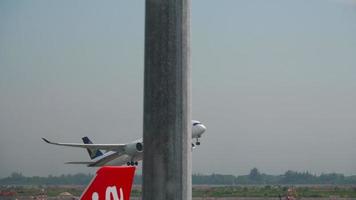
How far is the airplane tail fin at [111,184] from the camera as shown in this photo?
1263cm

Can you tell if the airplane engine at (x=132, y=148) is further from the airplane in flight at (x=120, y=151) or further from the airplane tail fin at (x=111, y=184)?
the airplane tail fin at (x=111, y=184)

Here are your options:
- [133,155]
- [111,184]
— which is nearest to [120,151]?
[133,155]

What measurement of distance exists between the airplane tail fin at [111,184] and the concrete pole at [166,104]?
7266 mm

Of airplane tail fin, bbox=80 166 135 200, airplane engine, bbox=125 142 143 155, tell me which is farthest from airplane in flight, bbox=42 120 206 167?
airplane tail fin, bbox=80 166 135 200

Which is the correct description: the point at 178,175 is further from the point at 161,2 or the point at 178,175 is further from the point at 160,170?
the point at 161,2

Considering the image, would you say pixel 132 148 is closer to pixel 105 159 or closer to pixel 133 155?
pixel 133 155

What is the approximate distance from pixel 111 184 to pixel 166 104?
7476mm

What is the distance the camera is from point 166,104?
214 inches

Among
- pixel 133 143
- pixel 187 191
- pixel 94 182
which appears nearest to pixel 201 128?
pixel 133 143

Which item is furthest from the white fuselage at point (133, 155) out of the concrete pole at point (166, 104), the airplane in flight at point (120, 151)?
the concrete pole at point (166, 104)

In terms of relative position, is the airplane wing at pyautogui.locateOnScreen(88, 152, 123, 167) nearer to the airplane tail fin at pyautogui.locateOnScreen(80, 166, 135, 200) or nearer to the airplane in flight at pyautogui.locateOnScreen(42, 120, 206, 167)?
the airplane in flight at pyautogui.locateOnScreen(42, 120, 206, 167)

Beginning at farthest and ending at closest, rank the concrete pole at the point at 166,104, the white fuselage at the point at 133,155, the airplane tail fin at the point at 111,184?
the white fuselage at the point at 133,155 → the airplane tail fin at the point at 111,184 → the concrete pole at the point at 166,104

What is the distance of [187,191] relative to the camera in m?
5.46

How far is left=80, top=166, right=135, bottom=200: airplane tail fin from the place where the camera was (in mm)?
12633
